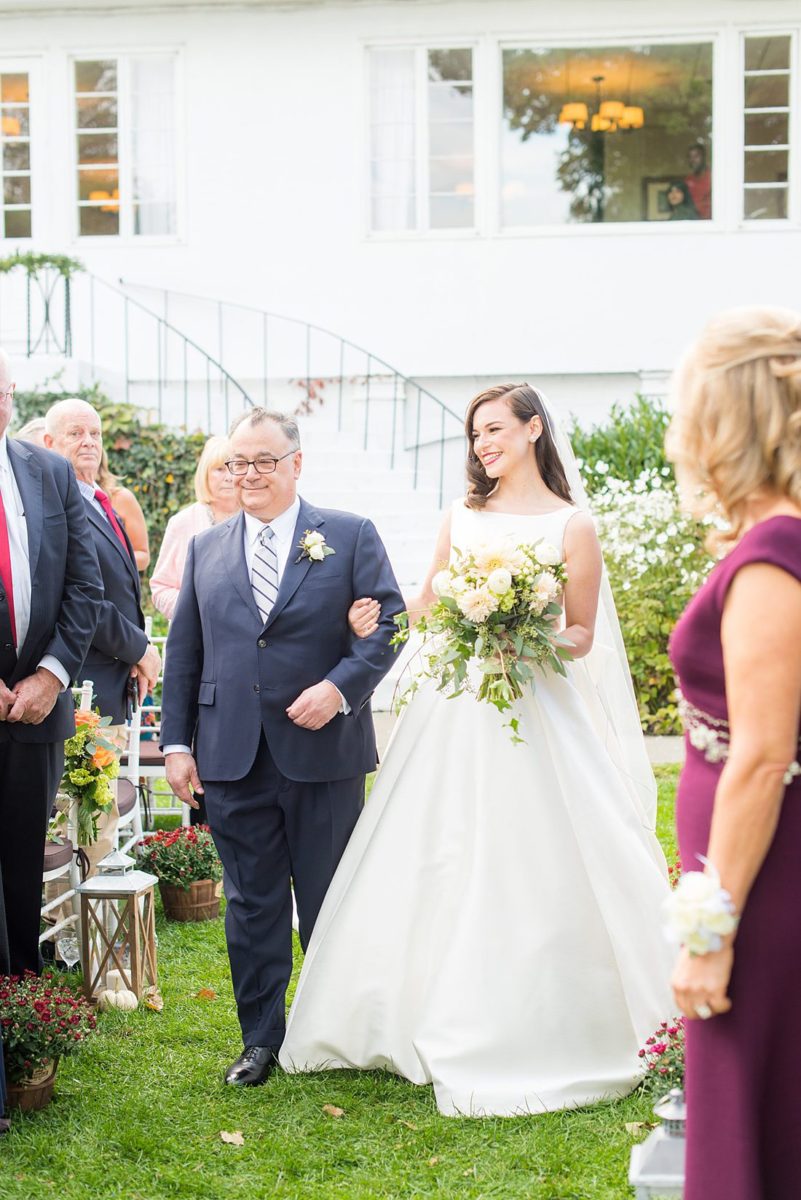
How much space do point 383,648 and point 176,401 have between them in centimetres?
1021

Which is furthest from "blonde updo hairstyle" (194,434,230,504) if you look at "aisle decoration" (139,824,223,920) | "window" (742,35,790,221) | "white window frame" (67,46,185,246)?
"window" (742,35,790,221)

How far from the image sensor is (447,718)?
4.75m

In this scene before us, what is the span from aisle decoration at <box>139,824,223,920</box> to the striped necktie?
7.07ft

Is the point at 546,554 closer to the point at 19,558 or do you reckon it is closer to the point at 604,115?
the point at 19,558

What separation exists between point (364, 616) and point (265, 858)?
905 mm

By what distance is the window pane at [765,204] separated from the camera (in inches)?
576

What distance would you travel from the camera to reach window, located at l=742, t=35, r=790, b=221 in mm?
14445

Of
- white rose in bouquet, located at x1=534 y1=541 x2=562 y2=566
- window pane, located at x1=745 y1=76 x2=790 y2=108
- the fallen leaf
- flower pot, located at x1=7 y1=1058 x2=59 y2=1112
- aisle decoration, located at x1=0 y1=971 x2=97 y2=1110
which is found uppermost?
window pane, located at x1=745 y1=76 x2=790 y2=108

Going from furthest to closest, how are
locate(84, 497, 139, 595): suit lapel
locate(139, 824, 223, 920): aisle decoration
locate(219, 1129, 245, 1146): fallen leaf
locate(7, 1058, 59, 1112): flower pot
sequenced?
locate(139, 824, 223, 920): aisle decoration, locate(84, 497, 139, 595): suit lapel, locate(7, 1058, 59, 1112): flower pot, locate(219, 1129, 245, 1146): fallen leaf

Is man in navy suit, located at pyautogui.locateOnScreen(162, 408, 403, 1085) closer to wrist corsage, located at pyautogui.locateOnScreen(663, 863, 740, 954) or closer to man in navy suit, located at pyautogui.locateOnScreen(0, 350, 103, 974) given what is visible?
man in navy suit, located at pyautogui.locateOnScreen(0, 350, 103, 974)

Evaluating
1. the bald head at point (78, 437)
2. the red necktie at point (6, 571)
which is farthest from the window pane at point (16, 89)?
the red necktie at point (6, 571)

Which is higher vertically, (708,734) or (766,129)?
(766,129)

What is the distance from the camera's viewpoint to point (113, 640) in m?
6.11

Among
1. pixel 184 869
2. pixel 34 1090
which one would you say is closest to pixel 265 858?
pixel 34 1090
